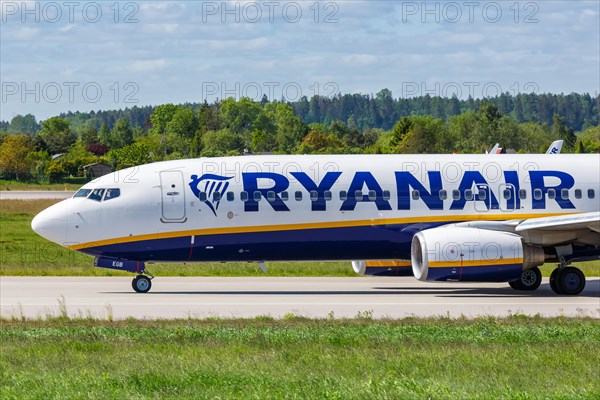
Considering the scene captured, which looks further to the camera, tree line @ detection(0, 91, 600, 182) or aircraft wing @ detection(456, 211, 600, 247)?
tree line @ detection(0, 91, 600, 182)

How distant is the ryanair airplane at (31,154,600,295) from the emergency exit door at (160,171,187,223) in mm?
27

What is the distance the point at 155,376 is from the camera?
15523 mm

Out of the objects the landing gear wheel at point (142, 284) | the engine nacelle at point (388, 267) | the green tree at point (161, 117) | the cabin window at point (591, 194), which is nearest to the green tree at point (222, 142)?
the green tree at point (161, 117)

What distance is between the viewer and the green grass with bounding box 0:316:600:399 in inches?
573

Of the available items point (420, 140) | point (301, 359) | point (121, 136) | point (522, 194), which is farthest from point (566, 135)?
point (301, 359)

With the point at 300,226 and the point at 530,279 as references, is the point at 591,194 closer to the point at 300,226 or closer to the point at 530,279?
the point at 530,279

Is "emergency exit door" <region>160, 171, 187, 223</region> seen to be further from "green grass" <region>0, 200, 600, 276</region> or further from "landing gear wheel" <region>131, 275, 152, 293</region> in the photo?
"green grass" <region>0, 200, 600, 276</region>

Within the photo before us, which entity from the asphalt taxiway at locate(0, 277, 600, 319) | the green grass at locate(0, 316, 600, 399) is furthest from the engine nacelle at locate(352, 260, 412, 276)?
the green grass at locate(0, 316, 600, 399)

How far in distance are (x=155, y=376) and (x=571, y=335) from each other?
28.4 feet

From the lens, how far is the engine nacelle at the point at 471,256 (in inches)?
1145

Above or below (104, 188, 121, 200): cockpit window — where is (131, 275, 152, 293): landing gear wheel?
below

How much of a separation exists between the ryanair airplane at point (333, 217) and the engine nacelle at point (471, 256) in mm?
27

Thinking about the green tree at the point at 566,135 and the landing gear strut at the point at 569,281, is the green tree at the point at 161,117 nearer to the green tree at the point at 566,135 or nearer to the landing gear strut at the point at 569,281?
the green tree at the point at 566,135

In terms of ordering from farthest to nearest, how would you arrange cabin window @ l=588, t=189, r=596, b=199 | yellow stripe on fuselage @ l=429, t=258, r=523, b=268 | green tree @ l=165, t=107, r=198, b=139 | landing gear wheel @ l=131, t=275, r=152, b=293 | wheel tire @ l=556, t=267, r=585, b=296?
1. green tree @ l=165, t=107, r=198, b=139
2. cabin window @ l=588, t=189, r=596, b=199
3. wheel tire @ l=556, t=267, r=585, b=296
4. landing gear wheel @ l=131, t=275, r=152, b=293
5. yellow stripe on fuselage @ l=429, t=258, r=523, b=268
